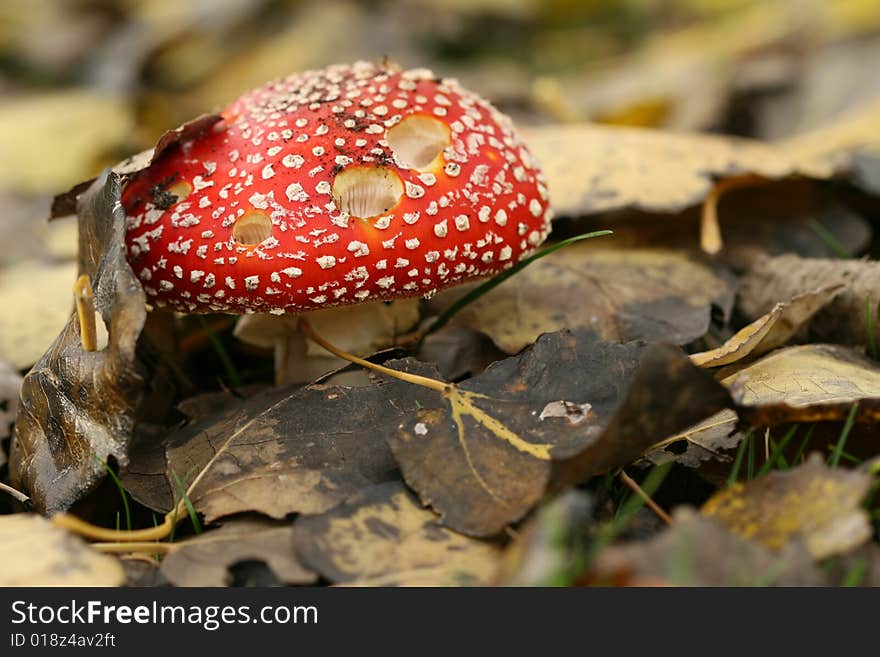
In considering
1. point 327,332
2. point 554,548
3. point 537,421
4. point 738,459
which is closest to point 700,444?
point 738,459

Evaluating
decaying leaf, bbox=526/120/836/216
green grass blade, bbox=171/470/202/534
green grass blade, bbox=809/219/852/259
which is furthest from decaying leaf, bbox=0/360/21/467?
green grass blade, bbox=809/219/852/259

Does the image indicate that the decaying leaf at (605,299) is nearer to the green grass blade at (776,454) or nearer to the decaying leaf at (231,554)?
the green grass blade at (776,454)

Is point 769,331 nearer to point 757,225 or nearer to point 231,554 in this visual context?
point 757,225

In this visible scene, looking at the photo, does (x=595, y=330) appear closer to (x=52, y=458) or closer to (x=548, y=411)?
(x=548, y=411)

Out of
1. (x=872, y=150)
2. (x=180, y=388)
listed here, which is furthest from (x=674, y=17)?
(x=180, y=388)

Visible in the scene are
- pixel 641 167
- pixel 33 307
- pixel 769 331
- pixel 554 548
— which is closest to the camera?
pixel 554 548
